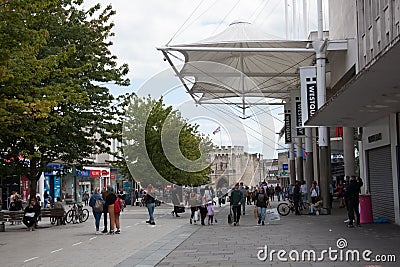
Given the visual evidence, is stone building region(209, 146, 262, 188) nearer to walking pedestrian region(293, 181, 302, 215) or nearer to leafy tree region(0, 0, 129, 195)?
leafy tree region(0, 0, 129, 195)

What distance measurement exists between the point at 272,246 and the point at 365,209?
796cm

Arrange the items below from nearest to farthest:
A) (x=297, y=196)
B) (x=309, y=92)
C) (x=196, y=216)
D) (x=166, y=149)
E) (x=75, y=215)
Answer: (x=166, y=149)
(x=196, y=216)
(x=75, y=215)
(x=309, y=92)
(x=297, y=196)

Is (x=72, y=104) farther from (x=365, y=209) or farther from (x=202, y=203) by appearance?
(x=365, y=209)

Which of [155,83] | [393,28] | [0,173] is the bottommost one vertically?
[0,173]

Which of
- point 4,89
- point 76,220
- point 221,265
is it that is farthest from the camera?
point 76,220

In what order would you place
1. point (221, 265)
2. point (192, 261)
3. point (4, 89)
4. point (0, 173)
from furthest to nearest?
point (0, 173), point (4, 89), point (192, 261), point (221, 265)

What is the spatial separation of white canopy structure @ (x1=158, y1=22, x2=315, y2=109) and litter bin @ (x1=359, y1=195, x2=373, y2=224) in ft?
33.5

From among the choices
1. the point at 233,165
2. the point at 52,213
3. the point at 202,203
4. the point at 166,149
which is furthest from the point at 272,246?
the point at 52,213

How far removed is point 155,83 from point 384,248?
6547mm

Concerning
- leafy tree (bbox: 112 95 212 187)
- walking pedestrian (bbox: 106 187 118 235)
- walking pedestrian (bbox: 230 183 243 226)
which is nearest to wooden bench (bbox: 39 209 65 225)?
leafy tree (bbox: 112 95 212 187)

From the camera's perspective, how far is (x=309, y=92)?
30359 mm

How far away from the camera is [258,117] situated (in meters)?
18.2

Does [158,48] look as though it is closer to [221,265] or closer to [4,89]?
[4,89]

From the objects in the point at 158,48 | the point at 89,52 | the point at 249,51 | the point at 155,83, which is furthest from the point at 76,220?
the point at 155,83
